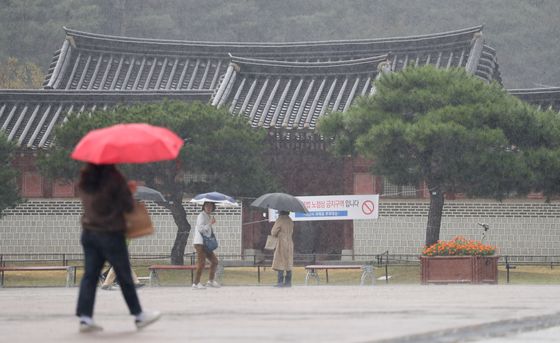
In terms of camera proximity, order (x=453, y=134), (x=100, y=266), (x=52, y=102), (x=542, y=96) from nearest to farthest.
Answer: (x=100, y=266) → (x=453, y=134) → (x=542, y=96) → (x=52, y=102)

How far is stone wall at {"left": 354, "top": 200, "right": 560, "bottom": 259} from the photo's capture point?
37781mm

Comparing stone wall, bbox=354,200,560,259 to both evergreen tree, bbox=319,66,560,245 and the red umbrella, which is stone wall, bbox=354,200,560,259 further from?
the red umbrella

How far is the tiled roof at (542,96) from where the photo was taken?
4009cm

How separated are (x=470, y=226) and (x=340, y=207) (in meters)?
4.24

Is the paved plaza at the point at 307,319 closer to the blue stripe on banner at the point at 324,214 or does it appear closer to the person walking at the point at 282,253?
the person walking at the point at 282,253

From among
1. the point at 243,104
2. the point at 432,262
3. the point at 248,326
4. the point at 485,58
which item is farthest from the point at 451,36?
the point at 248,326

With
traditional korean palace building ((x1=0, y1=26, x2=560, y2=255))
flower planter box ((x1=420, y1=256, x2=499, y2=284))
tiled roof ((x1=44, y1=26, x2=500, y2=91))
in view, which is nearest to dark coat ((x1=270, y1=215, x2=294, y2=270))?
flower planter box ((x1=420, y1=256, x2=499, y2=284))

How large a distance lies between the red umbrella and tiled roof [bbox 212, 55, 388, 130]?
2755 centimetres

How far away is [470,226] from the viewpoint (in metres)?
38.1

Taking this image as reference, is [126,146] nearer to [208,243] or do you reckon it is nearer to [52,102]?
[208,243]

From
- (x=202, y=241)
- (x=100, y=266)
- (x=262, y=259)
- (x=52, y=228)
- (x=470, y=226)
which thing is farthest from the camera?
(x=52, y=228)

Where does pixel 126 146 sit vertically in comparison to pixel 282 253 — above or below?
above

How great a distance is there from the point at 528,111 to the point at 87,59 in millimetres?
23113

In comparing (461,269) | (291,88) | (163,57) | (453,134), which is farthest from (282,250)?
(163,57)
